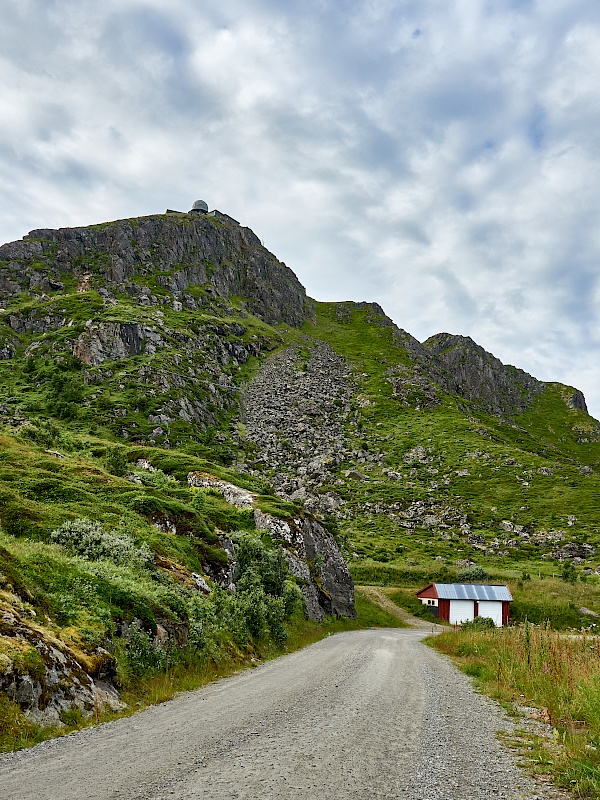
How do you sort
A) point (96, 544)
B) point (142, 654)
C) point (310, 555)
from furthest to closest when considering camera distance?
point (310, 555)
point (96, 544)
point (142, 654)

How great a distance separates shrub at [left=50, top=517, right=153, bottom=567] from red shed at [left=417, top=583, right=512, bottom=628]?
2024 inches

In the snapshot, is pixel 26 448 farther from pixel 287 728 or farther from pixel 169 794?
pixel 169 794

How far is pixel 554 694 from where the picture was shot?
41.7 ft

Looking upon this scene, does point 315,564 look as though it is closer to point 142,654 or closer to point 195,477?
point 195,477

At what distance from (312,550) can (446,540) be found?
146 feet

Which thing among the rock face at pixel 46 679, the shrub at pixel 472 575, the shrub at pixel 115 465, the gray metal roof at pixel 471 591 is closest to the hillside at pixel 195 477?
the rock face at pixel 46 679

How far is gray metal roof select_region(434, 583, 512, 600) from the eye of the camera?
59.6 m

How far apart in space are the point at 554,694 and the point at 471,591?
52990mm

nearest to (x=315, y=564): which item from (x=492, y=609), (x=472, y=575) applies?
(x=492, y=609)

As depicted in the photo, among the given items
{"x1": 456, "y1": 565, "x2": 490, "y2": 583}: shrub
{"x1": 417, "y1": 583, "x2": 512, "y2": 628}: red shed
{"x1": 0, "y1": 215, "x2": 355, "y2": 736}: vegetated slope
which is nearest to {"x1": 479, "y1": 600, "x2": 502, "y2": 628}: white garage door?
{"x1": 417, "y1": 583, "x2": 512, "y2": 628}: red shed

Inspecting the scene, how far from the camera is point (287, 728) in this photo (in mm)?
10047

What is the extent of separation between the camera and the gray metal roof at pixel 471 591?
59.6 m

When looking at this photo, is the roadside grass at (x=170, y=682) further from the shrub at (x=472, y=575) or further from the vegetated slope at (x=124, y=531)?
the shrub at (x=472, y=575)

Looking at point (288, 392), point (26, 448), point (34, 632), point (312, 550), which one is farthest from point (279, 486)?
point (34, 632)
